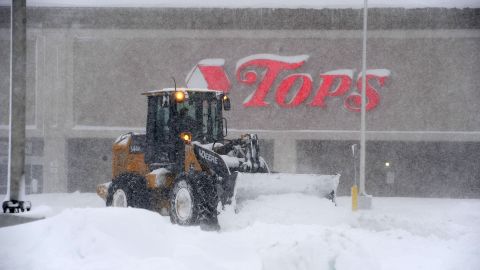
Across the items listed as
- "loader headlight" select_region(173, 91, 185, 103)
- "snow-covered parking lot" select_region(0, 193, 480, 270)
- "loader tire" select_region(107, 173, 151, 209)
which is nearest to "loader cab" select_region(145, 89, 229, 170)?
"loader headlight" select_region(173, 91, 185, 103)

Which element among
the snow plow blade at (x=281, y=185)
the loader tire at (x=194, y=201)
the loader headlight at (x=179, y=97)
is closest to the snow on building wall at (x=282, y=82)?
the snow plow blade at (x=281, y=185)

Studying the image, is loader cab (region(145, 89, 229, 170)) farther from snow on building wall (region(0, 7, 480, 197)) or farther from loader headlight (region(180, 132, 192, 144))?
snow on building wall (region(0, 7, 480, 197))

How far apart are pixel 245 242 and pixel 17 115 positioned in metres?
4.66

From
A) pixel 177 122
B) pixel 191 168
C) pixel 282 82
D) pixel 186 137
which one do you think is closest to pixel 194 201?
pixel 191 168

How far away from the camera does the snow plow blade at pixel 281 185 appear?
43.4 feet

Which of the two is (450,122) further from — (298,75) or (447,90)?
(298,75)

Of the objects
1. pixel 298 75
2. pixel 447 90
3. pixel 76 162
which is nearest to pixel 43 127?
pixel 76 162

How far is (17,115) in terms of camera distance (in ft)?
37.0

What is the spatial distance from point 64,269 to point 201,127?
294 inches

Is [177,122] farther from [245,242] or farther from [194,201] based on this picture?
[245,242]

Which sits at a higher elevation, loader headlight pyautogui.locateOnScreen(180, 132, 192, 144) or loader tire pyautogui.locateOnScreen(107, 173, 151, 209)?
loader headlight pyautogui.locateOnScreen(180, 132, 192, 144)

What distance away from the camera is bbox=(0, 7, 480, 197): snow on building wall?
29734 millimetres

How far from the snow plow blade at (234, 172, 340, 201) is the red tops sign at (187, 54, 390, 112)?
15.8m

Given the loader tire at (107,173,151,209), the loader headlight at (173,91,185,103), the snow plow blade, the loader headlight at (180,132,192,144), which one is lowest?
the loader tire at (107,173,151,209)
